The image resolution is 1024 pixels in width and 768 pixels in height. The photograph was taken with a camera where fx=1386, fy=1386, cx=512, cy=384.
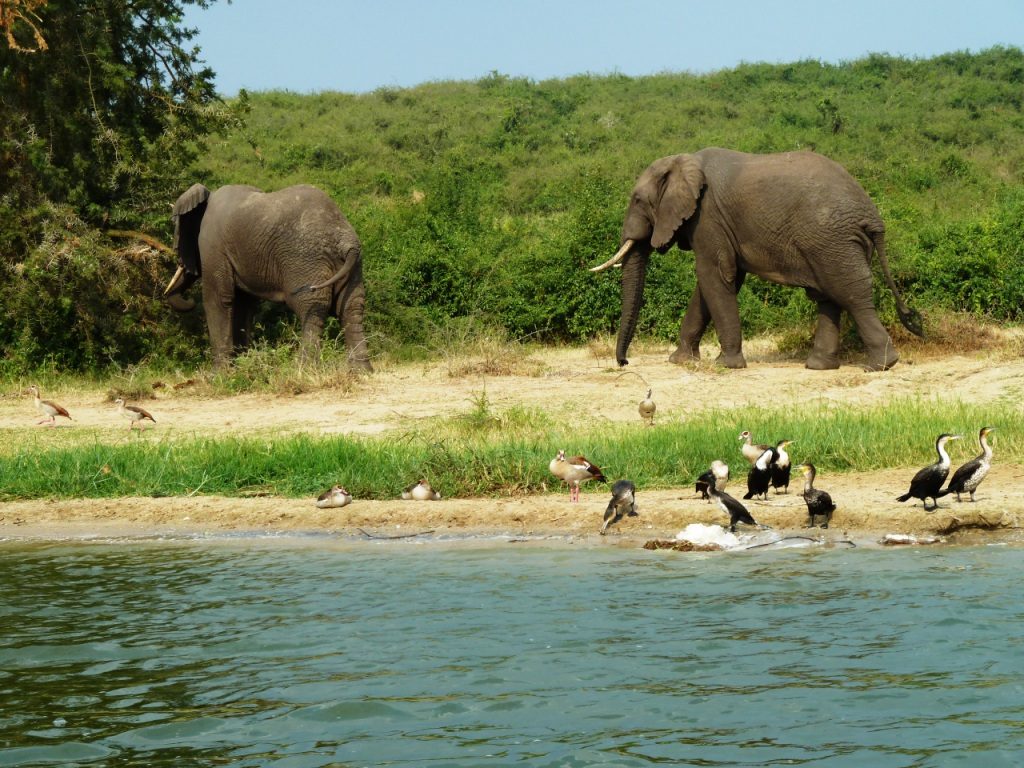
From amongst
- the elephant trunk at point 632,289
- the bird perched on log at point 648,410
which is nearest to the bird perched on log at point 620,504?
the bird perched on log at point 648,410

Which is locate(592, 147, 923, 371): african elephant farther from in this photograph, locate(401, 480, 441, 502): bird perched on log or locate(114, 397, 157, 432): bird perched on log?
locate(401, 480, 441, 502): bird perched on log

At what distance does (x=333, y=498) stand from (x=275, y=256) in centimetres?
666

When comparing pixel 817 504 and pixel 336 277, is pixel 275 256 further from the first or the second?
pixel 817 504

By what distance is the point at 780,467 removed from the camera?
10430 mm

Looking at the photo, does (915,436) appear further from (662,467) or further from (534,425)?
(534,425)

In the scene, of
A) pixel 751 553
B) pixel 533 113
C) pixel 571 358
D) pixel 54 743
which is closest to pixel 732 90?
pixel 533 113

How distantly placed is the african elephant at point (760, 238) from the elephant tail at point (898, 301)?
0.02m

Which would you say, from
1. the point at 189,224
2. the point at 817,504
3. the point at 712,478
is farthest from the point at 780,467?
the point at 189,224

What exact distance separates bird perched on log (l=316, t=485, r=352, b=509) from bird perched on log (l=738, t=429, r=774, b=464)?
317 cm

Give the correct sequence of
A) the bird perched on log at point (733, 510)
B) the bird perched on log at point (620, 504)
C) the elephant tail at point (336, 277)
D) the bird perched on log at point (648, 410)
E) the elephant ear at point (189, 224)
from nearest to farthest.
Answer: the bird perched on log at point (733, 510) → the bird perched on log at point (620, 504) → the bird perched on log at point (648, 410) → the elephant tail at point (336, 277) → the elephant ear at point (189, 224)

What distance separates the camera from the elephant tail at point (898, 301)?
15.8 m

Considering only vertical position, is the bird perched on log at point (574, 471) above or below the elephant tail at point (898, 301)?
below

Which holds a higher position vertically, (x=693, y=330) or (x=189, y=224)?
(x=189, y=224)

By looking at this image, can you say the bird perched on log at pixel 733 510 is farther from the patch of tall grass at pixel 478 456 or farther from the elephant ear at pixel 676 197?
the elephant ear at pixel 676 197
